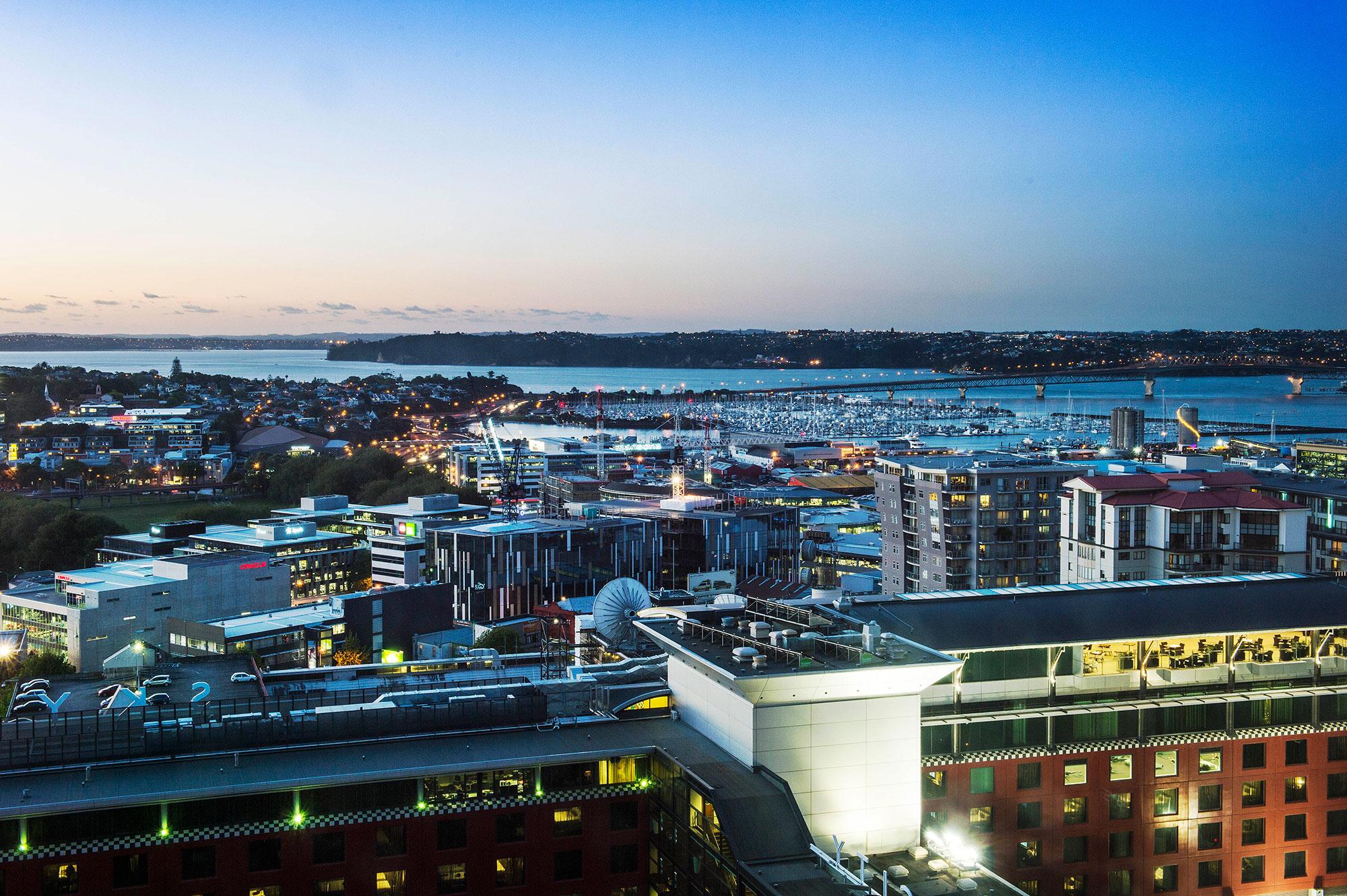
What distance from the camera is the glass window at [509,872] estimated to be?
610 centimetres

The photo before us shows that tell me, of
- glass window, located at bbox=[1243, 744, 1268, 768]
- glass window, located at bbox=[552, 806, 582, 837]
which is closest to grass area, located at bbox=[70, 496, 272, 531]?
glass window, located at bbox=[552, 806, 582, 837]

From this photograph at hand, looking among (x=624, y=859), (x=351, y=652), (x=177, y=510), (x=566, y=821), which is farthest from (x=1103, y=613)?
(x=177, y=510)

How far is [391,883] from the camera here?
234 inches

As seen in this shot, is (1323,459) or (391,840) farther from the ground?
(391,840)

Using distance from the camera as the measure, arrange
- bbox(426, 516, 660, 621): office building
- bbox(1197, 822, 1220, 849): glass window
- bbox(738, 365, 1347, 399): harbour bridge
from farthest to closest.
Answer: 1. bbox(738, 365, 1347, 399): harbour bridge
2. bbox(426, 516, 660, 621): office building
3. bbox(1197, 822, 1220, 849): glass window

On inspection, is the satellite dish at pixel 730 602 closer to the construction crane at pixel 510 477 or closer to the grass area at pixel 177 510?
the construction crane at pixel 510 477

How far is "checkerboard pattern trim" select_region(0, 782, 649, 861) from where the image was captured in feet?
18.1

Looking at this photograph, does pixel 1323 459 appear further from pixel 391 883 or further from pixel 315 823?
pixel 315 823

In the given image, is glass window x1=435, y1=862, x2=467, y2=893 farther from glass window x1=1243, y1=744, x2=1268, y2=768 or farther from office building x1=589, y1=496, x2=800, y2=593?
office building x1=589, y1=496, x2=800, y2=593

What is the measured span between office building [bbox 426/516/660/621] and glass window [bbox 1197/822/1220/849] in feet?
50.8

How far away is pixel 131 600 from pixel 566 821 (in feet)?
48.1

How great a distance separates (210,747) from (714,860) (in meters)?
2.80

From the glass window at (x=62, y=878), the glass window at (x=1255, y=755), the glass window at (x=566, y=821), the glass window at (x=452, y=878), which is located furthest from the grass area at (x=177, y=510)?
the glass window at (x=1255, y=755)

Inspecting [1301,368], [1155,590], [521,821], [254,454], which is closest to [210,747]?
[521,821]
